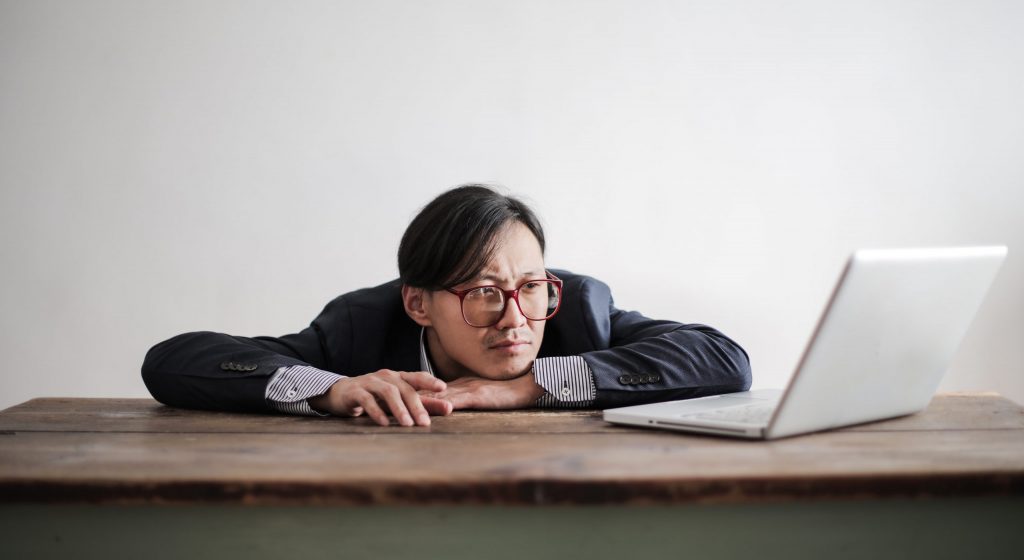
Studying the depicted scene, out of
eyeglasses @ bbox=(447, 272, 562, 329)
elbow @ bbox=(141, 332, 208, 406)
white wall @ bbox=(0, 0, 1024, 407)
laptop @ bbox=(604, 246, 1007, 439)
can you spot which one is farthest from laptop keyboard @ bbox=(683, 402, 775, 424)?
white wall @ bbox=(0, 0, 1024, 407)

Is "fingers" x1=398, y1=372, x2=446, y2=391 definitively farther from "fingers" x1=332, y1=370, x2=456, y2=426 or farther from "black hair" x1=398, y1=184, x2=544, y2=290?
"black hair" x1=398, y1=184, x2=544, y2=290

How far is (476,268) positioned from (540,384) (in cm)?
31

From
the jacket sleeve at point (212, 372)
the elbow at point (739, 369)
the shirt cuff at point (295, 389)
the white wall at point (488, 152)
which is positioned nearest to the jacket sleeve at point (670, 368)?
the elbow at point (739, 369)

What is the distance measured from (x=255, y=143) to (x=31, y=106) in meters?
0.77

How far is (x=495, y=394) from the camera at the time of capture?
57.3 inches

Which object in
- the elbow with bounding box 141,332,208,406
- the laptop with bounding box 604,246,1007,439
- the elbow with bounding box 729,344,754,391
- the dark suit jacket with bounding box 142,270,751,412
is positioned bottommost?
the elbow with bounding box 141,332,208,406

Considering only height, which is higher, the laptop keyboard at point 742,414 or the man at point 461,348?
the laptop keyboard at point 742,414

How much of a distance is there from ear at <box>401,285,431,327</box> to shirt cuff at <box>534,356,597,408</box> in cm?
42

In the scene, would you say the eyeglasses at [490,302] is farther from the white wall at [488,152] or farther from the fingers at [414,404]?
the white wall at [488,152]

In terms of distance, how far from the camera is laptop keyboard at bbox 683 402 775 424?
1128 mm

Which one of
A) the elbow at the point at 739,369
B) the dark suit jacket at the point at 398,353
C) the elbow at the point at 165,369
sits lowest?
the elbow at the point at 165,369

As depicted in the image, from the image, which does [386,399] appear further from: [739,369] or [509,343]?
[739,369]

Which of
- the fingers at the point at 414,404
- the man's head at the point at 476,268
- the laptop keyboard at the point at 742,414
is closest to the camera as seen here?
the laptop keyboard at the point at 742,414

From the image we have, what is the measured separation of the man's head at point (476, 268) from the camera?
161 centimetres
